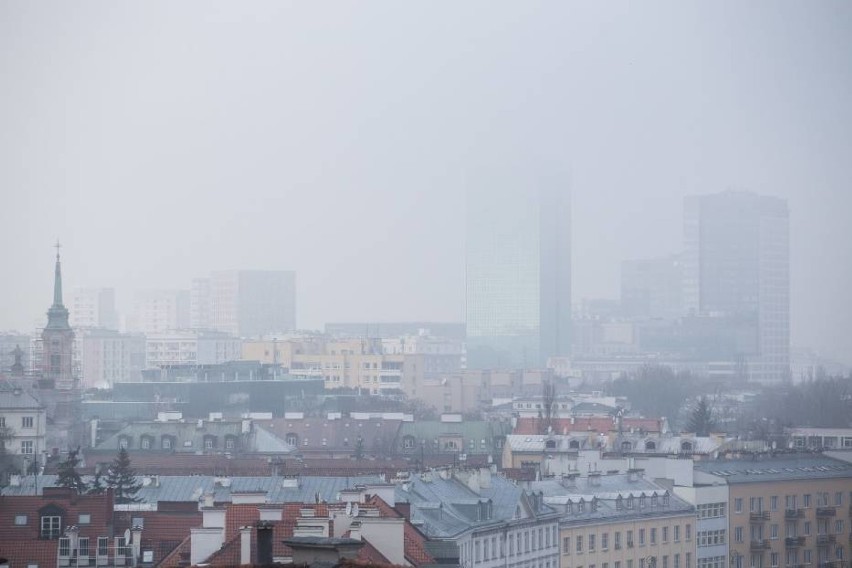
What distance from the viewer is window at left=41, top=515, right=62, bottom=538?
43.2 m

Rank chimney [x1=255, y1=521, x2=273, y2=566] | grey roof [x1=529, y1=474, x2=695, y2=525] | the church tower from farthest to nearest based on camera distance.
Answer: the church tower, grey roof [x1=529, y1=474, x2=695, y2=525], chimney [x1=255, y1=521, x2=273, y2=566]

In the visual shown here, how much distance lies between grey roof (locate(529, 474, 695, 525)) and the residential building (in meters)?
1.42

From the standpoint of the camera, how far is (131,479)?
177 ft

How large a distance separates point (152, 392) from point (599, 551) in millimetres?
66520

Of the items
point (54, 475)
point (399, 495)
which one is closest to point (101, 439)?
point (54, 475)

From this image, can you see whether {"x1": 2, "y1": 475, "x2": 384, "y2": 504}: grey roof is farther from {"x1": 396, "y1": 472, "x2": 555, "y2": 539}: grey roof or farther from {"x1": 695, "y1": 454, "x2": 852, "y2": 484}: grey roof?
{"x1": 695, "y1": 454, "x2": 852, "y2": 484}: grey roof

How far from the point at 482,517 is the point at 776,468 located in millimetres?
20614

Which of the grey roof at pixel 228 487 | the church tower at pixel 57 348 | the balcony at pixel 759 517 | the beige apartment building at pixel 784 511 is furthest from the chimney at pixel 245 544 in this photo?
the church tower at pixel 57 348

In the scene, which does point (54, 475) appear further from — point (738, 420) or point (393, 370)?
point (393, 370)

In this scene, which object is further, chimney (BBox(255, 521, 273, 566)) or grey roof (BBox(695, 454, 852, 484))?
grey roof (BBox(695, 454, 852, 484))

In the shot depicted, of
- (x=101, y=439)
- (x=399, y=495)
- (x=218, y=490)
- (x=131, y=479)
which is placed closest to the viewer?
(x=399, y=495)

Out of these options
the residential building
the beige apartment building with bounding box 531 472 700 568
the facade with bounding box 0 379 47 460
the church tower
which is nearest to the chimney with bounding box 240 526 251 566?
the residential building

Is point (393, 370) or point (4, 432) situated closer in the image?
point (4, 432)

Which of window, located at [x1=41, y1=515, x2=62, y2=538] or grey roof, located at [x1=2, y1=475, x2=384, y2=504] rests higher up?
grey roof, located at [x1=2, y1=475, x2=384, y2=504]
